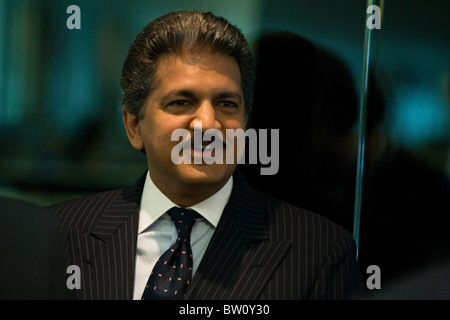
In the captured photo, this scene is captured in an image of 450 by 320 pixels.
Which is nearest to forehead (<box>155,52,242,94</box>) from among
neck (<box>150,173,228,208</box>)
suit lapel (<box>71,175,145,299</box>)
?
neck (<box>150,173,228,208</box>)

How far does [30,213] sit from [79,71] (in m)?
0.86

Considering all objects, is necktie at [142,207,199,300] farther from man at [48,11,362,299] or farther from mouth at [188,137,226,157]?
mouth at [188,137,226,157]

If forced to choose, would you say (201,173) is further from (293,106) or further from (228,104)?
(293,106)

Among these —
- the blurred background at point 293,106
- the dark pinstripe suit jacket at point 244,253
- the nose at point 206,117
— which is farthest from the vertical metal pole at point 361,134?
the nose at point 206,117

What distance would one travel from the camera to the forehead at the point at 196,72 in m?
1.79

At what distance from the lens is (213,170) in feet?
5.92

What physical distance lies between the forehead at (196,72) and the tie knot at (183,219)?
414mm

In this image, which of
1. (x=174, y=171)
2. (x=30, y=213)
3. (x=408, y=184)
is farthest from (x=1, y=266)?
(x=408, y=184)

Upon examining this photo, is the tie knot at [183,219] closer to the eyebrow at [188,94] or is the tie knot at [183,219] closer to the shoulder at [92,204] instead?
the shoulder at [92,204]

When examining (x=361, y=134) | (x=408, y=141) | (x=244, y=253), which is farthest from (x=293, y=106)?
(x=244, y=253)

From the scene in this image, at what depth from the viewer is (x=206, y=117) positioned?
1.77m

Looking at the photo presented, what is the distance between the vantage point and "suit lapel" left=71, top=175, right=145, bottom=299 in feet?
5.86
